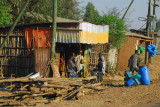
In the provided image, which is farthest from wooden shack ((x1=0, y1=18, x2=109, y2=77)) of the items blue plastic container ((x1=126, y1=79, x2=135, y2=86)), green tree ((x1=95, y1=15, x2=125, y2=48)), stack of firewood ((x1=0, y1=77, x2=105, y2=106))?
green tree ((x1=95, y1=15, x2=125, y2=48))

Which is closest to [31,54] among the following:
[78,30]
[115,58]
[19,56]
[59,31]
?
[19,56]

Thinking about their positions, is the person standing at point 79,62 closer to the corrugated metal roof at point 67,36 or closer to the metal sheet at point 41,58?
the corrugated metal roof at point 67,36

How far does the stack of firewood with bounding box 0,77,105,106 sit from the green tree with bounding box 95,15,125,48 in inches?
362

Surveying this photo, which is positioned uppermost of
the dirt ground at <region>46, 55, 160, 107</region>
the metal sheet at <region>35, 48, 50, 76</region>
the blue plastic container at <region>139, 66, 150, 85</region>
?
the metal sheet at <region>35, 48, 50, 76</region>

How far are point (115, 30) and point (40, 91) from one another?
11482 mm

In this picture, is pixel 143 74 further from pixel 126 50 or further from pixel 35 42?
pixel 126 50

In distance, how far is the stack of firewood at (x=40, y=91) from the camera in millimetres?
8848

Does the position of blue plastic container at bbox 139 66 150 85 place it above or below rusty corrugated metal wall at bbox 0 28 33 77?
below

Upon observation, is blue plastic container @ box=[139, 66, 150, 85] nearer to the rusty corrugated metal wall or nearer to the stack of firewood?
the stack of firewood

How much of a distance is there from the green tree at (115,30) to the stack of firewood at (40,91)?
920 centimetres

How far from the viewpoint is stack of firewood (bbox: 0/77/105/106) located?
29.0 feet

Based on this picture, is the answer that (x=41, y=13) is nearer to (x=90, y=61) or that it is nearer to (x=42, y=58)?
(x=90, y=61)

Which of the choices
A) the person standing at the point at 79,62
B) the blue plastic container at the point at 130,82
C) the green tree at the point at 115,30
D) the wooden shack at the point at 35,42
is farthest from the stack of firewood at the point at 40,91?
the green tree at the point at 115,30

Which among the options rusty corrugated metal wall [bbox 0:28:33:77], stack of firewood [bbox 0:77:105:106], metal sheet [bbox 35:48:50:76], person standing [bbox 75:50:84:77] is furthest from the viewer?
person standing [bbox 75:50:84:77]
